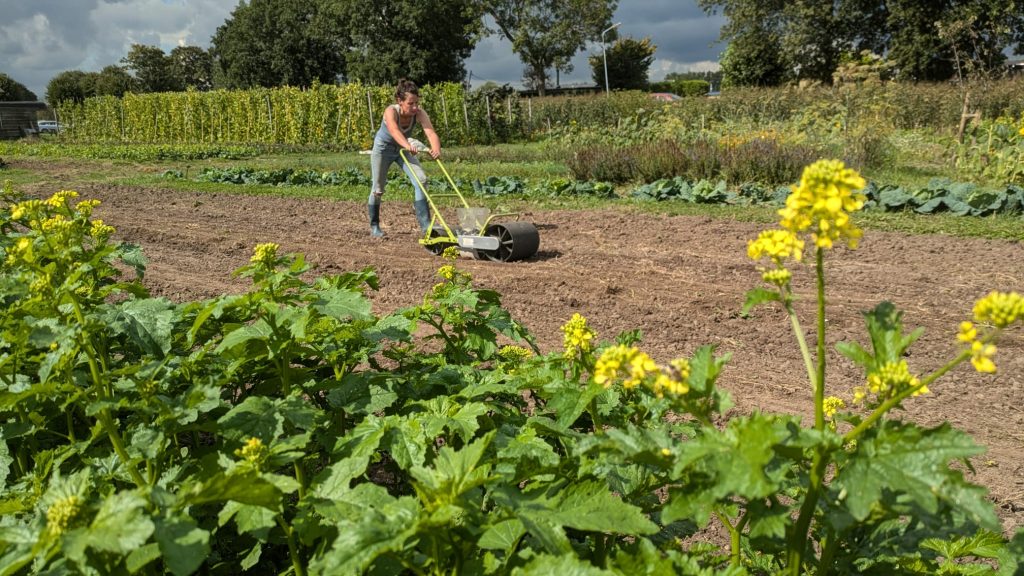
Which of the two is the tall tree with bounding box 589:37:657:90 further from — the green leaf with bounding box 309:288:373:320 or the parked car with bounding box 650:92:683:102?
the green leaf with bounding box 309:288:373:320

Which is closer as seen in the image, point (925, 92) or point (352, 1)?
point (925, 92)

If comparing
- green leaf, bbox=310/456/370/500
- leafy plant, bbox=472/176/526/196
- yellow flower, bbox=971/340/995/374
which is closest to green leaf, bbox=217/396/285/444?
green leaf, bbox=310/456/370/500

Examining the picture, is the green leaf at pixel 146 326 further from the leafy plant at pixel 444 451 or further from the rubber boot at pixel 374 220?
the rubber boot at pixel 374 220

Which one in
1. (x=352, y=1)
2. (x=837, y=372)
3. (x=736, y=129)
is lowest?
(x=837, y=372)

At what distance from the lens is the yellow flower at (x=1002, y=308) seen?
1.01 m

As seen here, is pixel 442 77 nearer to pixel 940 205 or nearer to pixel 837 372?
pixel 940 205

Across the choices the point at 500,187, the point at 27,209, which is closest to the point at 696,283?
the point at 27,209

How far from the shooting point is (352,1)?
51719mm

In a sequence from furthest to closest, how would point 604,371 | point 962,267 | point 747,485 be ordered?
point 962,267, point 604,371, point 747,485

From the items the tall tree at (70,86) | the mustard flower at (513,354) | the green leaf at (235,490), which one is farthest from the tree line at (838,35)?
the tall tree at (70,86)

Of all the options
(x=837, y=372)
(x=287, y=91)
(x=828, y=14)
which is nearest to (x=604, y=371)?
(x=837, y=372)

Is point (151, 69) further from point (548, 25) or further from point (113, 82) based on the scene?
point (548, 25)

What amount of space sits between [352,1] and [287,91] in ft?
90.5

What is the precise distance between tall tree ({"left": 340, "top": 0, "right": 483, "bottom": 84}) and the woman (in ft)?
146
